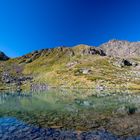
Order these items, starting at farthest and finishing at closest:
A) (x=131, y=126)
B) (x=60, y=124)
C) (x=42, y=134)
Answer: (x=60, y=124)
(x=131, y=126)
(x=42, y=134)

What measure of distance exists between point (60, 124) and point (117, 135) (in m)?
15.3

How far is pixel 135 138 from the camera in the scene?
127 feet

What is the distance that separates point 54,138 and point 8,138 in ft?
25.7

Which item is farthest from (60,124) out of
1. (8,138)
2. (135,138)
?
(135,138)

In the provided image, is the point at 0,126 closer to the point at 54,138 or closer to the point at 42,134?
the point at 42,134

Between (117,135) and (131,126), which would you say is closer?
(117,135)

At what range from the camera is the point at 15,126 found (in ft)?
164

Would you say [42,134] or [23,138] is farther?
[42,134]

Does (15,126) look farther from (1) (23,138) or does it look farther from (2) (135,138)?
(2) (135,138)

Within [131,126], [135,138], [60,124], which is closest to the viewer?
[135,138]

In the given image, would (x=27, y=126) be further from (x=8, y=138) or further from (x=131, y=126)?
(x=131, y=126)

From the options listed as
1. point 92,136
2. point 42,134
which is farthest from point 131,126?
point 42,134

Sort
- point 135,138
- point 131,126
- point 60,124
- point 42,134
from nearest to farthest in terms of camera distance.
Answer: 1. point 135,138
2. point 42,134
3. point 131,126
4. point 60,124

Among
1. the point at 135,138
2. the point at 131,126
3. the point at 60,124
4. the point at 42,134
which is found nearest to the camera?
the point at 135,138
